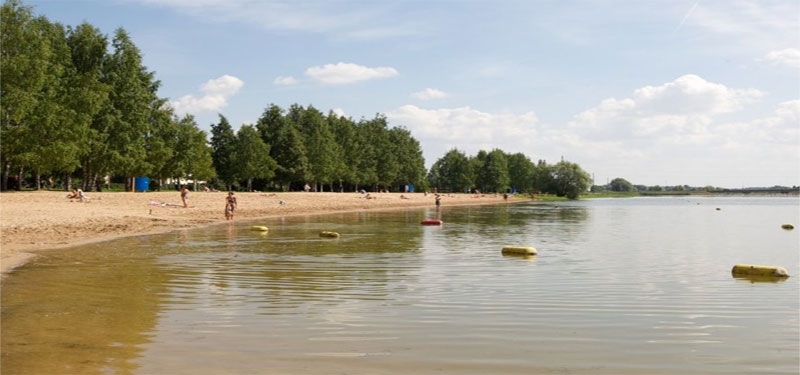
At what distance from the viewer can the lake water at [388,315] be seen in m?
9.45

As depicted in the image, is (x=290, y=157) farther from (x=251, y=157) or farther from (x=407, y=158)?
(x=407, y=158)

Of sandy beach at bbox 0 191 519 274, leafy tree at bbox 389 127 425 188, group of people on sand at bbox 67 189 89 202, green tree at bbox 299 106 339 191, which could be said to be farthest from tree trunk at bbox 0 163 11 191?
leafy tree at bbox 389 127 425 188

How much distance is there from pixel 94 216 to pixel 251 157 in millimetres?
72513

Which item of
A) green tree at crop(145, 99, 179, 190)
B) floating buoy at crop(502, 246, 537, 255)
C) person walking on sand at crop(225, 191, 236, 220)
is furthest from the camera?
green tree at crop(145, 99, 179, 190)

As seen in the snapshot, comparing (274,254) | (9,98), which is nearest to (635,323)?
(274,254)

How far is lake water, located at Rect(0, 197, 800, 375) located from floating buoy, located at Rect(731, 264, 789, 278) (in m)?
0.52

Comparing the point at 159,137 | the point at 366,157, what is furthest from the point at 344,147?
the point at 159,137

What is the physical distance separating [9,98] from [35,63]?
4.34m

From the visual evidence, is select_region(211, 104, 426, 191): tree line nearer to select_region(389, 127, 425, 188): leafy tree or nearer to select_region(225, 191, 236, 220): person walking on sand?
select_region(389, 127, 425, 188): leafy tree

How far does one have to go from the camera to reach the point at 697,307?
1459cm

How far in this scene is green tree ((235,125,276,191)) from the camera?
111562 millimetres

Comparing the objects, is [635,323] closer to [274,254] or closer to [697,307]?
[697,307]

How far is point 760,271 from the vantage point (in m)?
19.8

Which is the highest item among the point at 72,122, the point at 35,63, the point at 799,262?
the point at 35,63
